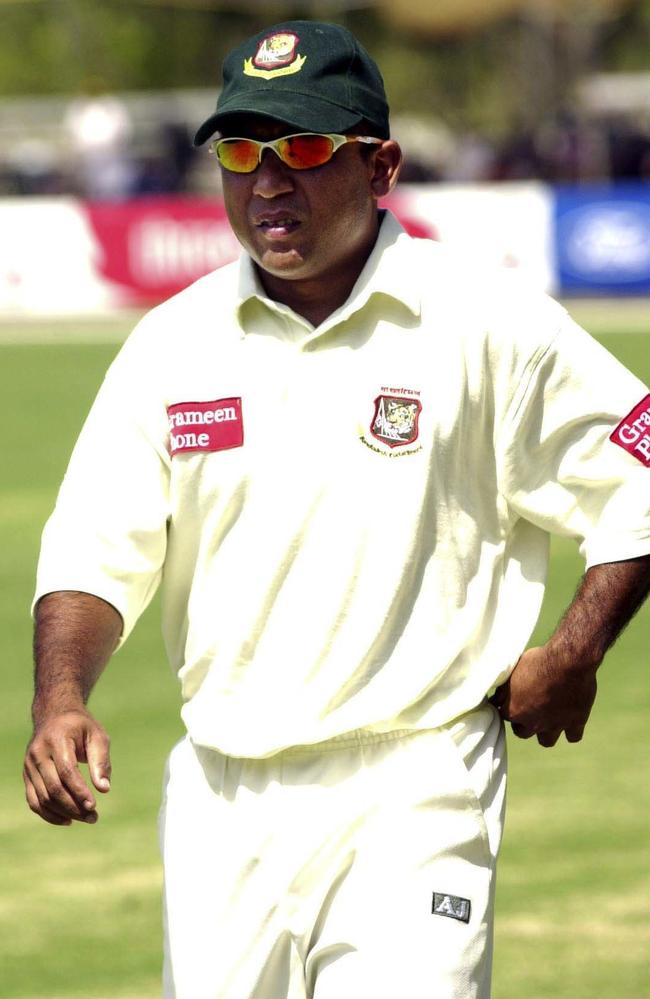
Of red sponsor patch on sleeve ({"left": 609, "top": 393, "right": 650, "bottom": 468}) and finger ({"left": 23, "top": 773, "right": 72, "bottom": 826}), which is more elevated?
red sponsor patch on sleeve ({"left": 609, "top": 393, "right": 650, "bottom": 468})

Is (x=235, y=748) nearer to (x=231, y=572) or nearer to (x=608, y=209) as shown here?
(x=231, y=572)

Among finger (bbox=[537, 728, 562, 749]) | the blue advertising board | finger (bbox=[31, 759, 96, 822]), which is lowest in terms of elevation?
the blue advertising board

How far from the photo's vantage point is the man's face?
3.60 metres

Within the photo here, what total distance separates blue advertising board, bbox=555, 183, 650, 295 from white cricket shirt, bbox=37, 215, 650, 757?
22058 mm

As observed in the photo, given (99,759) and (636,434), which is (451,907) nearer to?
(99,759)

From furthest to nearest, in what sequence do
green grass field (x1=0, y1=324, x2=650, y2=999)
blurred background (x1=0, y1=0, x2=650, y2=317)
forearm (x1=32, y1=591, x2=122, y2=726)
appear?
blurred background (x1=0, y1=0, x2=650, y2=317), green grass field (x1=0, y1=324, x2=650, y2=999), forearm (x1=32, y1=591, x2=122, y2=726)

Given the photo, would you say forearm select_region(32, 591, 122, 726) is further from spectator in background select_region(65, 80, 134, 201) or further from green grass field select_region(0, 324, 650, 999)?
spectator in background select_region(65, 80, 134, 201)

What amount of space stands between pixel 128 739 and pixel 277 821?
→ 484 cm

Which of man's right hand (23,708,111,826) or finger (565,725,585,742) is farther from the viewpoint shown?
finger (565,725,585,742)

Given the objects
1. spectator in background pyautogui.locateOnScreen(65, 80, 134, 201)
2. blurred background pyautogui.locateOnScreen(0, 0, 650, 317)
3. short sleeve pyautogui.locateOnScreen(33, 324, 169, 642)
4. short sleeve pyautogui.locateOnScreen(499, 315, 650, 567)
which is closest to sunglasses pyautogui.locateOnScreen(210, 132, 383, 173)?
short sleeve pyautogui.locateOnScreen(33, 324, 169, 642)

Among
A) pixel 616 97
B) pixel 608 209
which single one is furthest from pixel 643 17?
pixel 608 209

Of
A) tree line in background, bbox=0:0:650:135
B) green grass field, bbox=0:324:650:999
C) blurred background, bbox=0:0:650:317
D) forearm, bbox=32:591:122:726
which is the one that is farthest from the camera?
tree line in background, bbox=0:0:650:135

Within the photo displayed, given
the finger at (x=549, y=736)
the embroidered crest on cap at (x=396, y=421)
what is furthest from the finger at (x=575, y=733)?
the embroidered crest on cap at (x=396, y=421)

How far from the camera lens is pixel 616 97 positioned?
47844mm
